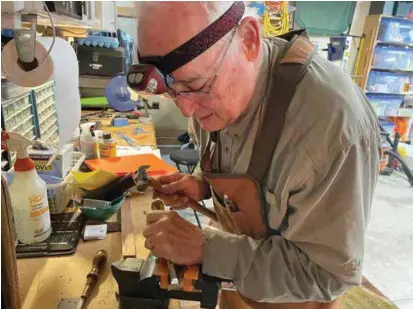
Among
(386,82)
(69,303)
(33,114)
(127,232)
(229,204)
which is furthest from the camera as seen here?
(386,82)

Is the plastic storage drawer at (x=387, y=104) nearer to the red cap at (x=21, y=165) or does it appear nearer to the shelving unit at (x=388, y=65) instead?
the shelving unit at (x=388, y=65)

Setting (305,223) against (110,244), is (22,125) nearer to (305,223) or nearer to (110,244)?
(110,244)

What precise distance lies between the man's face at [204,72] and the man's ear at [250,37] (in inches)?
0.5

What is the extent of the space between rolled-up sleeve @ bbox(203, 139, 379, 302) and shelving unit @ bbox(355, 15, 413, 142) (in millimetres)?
4448

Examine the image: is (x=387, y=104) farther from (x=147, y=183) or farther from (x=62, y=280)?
(x=62, y=280)

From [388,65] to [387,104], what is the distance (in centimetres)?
55

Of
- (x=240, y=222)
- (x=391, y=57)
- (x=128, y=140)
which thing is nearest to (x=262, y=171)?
(x=240, y=222)

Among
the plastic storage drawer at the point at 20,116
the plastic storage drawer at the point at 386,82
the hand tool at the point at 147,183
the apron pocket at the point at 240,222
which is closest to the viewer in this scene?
the apron pocket at the point at 240,222

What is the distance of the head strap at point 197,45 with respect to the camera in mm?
592

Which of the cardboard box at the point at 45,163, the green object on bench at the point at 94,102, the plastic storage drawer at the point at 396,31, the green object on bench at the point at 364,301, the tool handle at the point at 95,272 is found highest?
the plastic storage drawer at the point at 396,31

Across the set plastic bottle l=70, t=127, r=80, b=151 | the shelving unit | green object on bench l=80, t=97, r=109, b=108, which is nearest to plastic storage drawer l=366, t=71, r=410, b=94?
the shelving unit

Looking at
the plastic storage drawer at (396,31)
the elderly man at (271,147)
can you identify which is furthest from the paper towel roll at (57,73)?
the plastic storage drawer at (396,31)

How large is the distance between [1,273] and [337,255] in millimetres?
587

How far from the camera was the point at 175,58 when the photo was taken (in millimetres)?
598
